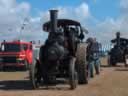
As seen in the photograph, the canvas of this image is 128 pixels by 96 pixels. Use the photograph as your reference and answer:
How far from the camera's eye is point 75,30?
2241cm

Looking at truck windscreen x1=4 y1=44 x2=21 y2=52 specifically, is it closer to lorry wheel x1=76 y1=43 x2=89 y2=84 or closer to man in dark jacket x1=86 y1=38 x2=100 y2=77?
man in dark jacket x1=86 y1=38 x2=100 y2=77

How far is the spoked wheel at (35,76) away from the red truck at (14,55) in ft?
46.9

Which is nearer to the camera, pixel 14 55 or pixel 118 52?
pixel 14 55

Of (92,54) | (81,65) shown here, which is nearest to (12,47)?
(92,54)

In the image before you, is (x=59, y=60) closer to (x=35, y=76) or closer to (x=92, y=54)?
(x=35, y=76)

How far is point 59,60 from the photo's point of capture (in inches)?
795

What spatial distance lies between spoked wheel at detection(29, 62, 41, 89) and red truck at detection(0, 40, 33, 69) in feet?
46.9

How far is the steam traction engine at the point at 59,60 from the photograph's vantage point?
786 inches

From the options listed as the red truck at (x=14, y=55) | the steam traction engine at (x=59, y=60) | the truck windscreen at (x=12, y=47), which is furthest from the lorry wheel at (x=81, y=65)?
the truck windscreen at (x=12, y=47)

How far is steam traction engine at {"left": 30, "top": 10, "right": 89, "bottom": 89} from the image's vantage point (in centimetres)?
1995

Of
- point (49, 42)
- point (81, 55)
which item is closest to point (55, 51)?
point (49, 42)

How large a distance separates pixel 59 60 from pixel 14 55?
595 inches

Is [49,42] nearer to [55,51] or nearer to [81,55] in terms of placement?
[55,51]

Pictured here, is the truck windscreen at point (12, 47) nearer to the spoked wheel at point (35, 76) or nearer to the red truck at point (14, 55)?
the red truck at point (14, 55)
